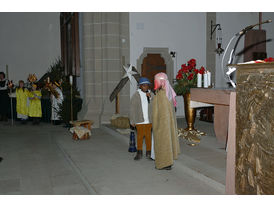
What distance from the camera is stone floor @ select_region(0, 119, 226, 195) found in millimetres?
4012

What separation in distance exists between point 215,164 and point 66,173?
2.51 m

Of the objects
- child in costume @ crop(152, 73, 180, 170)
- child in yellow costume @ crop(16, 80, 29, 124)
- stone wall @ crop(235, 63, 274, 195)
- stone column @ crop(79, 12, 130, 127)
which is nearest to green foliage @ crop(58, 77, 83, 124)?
stone column @ crop(79, 12, 130, 127)

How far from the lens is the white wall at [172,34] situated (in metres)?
9.68

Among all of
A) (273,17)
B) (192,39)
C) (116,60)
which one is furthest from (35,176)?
(273,17)

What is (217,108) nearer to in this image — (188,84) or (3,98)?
(188,84)

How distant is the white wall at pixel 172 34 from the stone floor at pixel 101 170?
3718mm

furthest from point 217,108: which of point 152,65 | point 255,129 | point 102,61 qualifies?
point 102,61

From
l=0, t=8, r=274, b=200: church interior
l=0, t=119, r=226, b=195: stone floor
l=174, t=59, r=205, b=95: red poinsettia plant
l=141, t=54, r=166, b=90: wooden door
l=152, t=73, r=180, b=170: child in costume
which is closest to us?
→ l=0, t=8, r=274, b=200: church interior

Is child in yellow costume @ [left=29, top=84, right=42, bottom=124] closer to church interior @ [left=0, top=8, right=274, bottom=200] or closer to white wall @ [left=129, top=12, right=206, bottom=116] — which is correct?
church interior @ [left=0, top=8, right=274, bottom=200]

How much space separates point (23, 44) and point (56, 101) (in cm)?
713

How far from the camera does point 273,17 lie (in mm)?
11242

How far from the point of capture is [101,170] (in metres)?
4.82

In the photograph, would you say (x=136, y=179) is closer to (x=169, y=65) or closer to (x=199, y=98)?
(x=199, y=98)

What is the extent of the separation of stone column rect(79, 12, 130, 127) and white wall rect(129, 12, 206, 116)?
1.57ft
